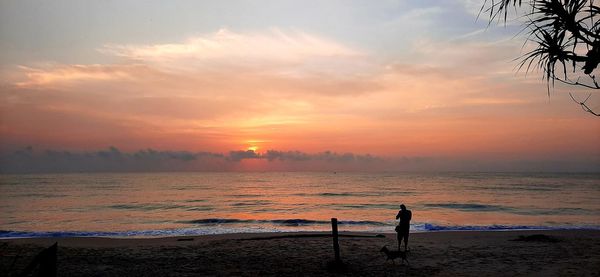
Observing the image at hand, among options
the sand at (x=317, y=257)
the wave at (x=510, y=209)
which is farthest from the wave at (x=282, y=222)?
the wave at (x=510, y=209)

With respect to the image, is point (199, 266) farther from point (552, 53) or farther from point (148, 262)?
point (552, 53)

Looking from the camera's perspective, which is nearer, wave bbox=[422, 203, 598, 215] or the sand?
the sand

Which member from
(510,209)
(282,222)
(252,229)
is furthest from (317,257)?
(510,209)

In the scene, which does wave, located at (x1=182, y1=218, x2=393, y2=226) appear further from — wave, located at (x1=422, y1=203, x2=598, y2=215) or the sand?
wave, located at (x1=422, y1=203, x2=598, y2=215)

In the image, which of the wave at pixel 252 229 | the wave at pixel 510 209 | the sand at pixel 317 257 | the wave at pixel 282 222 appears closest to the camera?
the sand at pixel 317 257

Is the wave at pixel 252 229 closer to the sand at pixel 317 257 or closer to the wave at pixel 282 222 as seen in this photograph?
the wave at pixel 282 222

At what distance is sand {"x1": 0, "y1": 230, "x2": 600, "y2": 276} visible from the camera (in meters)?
12.9

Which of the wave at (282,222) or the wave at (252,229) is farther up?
the wave at (252,229)

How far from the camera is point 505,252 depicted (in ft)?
52.7

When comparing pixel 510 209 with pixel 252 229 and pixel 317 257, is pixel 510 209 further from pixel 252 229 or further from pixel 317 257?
pixel 317 257

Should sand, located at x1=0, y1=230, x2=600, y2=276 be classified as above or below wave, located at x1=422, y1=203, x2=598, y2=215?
above

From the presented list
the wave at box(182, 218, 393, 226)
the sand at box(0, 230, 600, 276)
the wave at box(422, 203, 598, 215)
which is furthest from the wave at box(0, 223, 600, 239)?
the wave at box(422, 203, 598, 215)

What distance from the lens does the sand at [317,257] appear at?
507 inches

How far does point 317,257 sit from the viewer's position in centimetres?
1498
